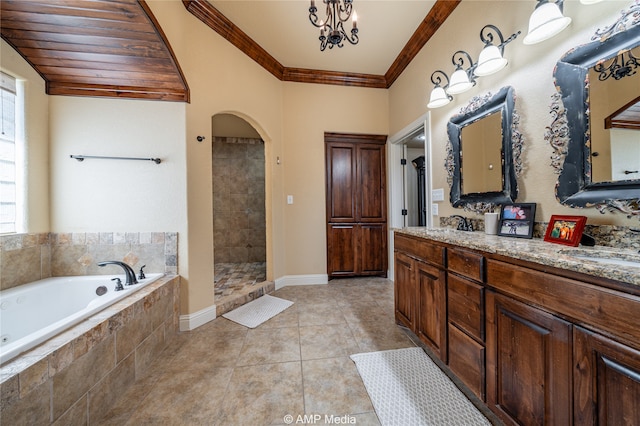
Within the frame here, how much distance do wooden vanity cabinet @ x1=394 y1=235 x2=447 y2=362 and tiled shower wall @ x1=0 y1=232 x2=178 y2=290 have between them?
2.00 metres

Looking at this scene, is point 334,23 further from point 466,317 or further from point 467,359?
point 467,359

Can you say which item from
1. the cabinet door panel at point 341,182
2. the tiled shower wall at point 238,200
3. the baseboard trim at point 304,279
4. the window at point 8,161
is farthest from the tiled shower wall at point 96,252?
the tiled shower wall at point 238,200

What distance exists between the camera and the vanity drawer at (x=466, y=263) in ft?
3.73

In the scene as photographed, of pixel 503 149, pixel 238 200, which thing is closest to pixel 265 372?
pixel 503 149

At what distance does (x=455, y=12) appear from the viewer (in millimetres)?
1965

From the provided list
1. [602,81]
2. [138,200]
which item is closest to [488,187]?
[602,81]

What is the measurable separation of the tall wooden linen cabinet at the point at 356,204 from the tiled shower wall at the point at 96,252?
199cm

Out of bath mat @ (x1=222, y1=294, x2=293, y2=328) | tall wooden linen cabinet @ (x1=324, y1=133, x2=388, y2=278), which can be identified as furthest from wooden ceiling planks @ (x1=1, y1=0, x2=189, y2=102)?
bath mat @ (x1=222, y1=294, x2=293, y2=328)

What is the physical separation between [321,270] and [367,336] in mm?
1428

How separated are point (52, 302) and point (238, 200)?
285cm

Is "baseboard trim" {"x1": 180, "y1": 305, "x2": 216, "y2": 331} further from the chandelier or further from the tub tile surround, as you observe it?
the chandelier

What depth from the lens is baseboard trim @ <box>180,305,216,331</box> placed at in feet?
6.68

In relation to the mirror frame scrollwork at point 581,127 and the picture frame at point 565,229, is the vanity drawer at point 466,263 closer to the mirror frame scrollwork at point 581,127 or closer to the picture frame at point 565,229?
the picture frame at point 565,229

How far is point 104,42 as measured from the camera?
1.56m
